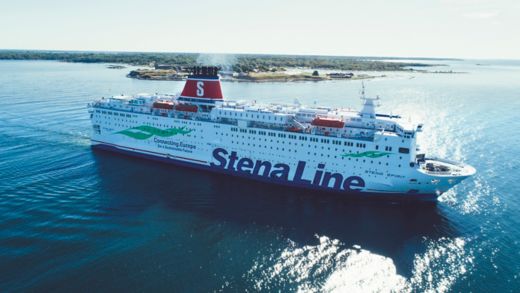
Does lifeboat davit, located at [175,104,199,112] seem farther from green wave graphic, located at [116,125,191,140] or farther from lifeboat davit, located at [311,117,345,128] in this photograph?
lifeboat davit, located at [311,117,345,128]

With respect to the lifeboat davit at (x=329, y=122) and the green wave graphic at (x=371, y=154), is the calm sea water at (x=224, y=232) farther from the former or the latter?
the lifeboat davit at (x=329, y=122)

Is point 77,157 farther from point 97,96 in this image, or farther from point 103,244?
point 97,96

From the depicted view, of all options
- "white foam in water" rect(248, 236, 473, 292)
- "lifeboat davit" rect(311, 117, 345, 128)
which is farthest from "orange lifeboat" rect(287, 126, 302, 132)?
"white foam in water" rect(248, 236, 473, 292)

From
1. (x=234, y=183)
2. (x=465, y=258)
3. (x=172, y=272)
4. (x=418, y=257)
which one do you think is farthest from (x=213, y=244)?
(x=465, y=258)

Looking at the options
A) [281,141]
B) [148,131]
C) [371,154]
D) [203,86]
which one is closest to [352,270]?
[371,154]

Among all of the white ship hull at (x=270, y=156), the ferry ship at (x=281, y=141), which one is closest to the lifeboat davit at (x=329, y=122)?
the ferry ship at (x=281, y=141)
